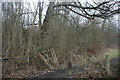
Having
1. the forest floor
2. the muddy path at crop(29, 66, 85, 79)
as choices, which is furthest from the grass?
the muddy path at crop(29, 66, 85, 79)

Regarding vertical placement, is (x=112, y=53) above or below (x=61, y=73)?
above

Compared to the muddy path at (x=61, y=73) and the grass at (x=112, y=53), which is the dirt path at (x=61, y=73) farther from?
the grass at (x=112, y=53)

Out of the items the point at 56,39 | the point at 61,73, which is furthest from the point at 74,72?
the point at 56,39

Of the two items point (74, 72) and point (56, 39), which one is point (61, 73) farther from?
point (56, 39)

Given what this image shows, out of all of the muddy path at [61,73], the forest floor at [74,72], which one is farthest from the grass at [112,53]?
the muddy path at [61,73]

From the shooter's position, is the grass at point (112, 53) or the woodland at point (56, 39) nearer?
the grass at point (112, 53)

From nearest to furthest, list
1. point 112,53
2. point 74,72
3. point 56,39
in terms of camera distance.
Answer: point 112,53 < point 74,72 < point 56,39

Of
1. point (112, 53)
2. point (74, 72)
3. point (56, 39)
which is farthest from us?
point (56, 39)

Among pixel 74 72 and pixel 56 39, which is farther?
pixel 56 39

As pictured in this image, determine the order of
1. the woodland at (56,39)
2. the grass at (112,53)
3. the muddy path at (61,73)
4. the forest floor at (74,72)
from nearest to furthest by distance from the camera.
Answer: the grass at (112,53) < the forest floor at (74,72) < the woodland at (56,39) < the muddy path at (61,73)

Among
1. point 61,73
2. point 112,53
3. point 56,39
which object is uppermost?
point 56,39

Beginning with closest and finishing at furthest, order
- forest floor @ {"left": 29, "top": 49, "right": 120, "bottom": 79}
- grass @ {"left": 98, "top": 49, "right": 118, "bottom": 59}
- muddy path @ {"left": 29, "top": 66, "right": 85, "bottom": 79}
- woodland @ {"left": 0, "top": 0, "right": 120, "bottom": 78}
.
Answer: grass @ {"left": 98, "top": 49, "right": 118, "bottom": 59} → forest floor @ {"left": 29, "top": 49, "right": 120, "bottom": 79} → woodland @ {"left": 0, "top": 0, "right": 120, "bottom": 78} → muddy path @ {"left": 29, "top": 66, "right": 85, "bottom": 79}

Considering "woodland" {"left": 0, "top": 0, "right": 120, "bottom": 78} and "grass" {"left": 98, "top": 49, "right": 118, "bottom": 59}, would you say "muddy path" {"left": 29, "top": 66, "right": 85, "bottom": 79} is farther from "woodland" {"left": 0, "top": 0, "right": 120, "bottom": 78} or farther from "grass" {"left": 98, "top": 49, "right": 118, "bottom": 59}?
"grass" {"left": 98, "top": 49, "right": 118, "bottom": 59}

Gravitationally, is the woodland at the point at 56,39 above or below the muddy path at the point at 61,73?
above
